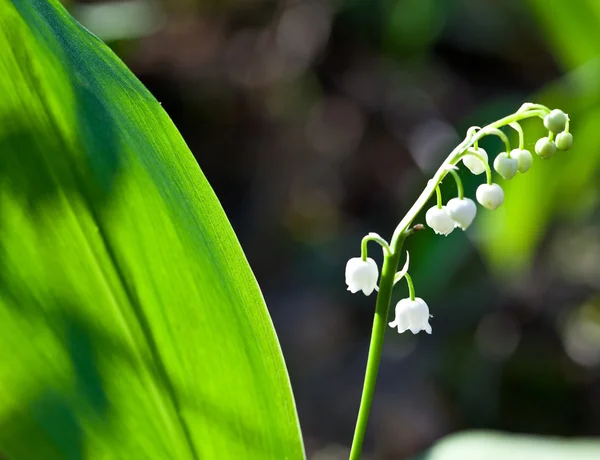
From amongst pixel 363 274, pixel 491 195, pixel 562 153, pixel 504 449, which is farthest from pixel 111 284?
pixel 562 153

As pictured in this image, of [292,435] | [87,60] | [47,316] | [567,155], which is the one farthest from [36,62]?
[567,155]

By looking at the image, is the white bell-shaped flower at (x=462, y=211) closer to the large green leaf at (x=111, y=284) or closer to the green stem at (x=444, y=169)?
the green stem at (x=444, y=169)

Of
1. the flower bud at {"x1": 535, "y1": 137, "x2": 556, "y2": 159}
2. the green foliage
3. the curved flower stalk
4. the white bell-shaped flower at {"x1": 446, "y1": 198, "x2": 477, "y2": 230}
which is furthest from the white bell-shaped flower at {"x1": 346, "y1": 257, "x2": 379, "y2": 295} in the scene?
the green foliage

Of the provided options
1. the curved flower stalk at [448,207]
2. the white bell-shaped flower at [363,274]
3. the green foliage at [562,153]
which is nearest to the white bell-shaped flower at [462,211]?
the curved flower stalk at [448,207]

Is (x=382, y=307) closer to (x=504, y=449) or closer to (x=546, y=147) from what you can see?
(x=546, y=147)

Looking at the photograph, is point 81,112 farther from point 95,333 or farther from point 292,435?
point 292,435

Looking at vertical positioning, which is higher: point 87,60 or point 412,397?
point 87,60
